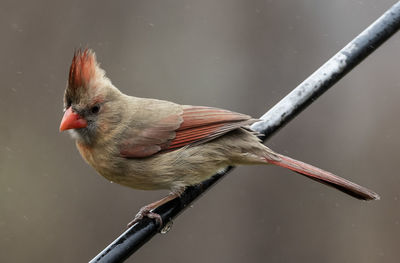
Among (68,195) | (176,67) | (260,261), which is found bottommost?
(260,261)

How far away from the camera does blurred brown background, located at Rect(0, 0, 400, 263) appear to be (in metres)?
6.59

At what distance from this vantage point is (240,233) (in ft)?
22.1

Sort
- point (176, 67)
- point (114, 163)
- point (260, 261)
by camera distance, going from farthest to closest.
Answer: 1. point (176, 67)
2. point (260, 261)
3. point (114, 163)

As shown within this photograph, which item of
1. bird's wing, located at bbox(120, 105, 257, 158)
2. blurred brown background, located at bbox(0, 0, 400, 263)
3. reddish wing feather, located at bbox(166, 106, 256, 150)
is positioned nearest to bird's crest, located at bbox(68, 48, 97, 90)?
bird's wing, located at bbox(120, 105, 257, 158)

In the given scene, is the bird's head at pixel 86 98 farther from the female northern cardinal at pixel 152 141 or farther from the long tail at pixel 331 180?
the long tail at pixel 331 180

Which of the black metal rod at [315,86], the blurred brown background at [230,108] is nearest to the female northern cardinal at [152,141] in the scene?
the black metal rod at [315,86]

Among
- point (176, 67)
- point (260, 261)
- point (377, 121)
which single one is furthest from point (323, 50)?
point (260, 261)

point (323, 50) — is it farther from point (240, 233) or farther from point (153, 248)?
point (153, 248)

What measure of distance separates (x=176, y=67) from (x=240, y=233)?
6.89ft

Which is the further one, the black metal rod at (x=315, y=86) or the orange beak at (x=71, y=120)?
the orange beak at (x=71, y=120)

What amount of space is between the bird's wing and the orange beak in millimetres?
279

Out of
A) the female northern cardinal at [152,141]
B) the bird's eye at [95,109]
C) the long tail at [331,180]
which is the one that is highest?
the bird's eye at [95,109]

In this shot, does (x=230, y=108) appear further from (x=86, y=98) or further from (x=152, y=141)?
(x=86, y=98)

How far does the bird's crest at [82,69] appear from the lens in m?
3.30
